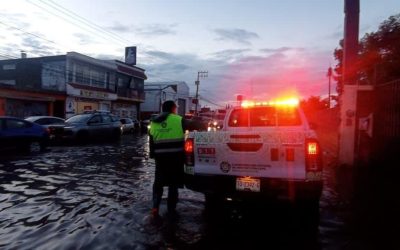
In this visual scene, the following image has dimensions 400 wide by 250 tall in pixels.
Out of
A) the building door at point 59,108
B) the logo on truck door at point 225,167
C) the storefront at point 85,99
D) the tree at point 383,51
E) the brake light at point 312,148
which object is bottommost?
the logo on truck door at point 225,167

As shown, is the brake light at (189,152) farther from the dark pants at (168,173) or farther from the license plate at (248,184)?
the license plate at (248,184)

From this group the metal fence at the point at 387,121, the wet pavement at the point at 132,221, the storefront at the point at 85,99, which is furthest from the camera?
the storefront at the point at 85,99

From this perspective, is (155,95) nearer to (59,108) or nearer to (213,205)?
(59,108)

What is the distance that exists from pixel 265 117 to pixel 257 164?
70.0 inches

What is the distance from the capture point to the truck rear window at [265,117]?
281 inches

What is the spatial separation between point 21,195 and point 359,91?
10388mm

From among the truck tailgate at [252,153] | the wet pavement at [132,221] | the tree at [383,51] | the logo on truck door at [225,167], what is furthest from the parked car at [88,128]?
the logo on truck door at [225,167]

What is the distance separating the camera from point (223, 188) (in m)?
6.05

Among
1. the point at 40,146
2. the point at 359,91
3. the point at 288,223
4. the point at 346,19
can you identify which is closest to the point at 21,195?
the point at 288,223

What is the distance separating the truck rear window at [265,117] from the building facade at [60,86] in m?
26.8

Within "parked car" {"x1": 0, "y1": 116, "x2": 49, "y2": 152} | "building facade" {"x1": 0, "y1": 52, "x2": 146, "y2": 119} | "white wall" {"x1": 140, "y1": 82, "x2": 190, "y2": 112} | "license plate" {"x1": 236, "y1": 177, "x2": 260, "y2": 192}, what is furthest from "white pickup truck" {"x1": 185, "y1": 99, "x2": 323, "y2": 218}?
"white wall" {"x1": 140, "y1": 82, "x2": 190, "y2": 112}

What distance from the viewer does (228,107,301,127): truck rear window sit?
23.4ft

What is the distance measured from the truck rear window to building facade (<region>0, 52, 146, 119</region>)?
26.8 m

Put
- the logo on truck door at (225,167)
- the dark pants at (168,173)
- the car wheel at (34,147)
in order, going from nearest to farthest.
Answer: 1. the logo on truck door at (225,167)
2. the dark pants at (168,173)
3. the car wheel at (34,147)
